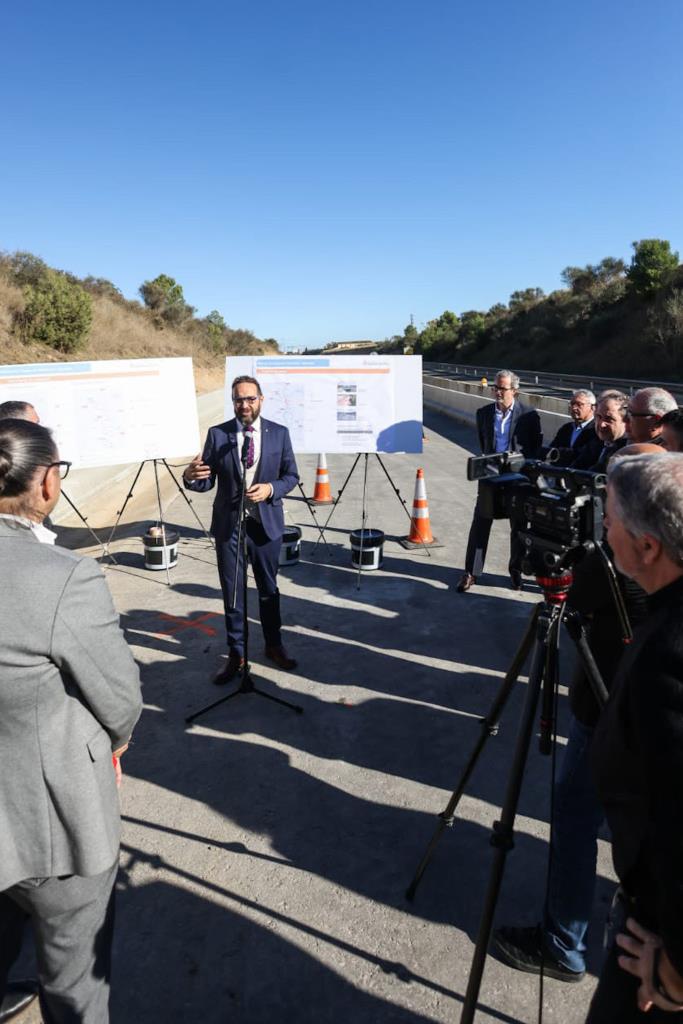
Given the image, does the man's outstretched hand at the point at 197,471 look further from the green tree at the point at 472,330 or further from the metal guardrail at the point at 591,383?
the green tree at the point at 472,330

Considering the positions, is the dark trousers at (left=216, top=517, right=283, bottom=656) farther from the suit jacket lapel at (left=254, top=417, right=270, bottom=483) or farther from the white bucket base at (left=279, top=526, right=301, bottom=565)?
the white bucket base at (left=279, top=526, right=301, bottom=565)

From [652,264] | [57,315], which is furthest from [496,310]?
[57,315]

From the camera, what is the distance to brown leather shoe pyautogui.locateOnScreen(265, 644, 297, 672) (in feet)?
15.1

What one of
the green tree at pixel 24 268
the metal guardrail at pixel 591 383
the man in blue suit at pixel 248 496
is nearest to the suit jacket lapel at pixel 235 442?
the man in blue suit at pixel 248 496

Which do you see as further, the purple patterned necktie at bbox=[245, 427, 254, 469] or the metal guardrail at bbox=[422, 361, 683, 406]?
the metal guardrail at bbox=[422, 361, 683, 406]

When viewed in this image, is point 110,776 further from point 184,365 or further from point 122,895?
point 184,365

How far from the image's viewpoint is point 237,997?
2197mm

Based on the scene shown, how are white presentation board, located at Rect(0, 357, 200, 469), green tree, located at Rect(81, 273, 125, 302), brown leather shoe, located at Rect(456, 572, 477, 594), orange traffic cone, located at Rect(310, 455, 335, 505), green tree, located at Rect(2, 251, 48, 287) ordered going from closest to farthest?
brown leather shoe, located at Rect(456, 572, 477, 594)
white presentation board, located at Rect(0, 357, 200, 469)
orange traffic cone, located at Rect(310, 455, 335, 505)
green tree, located at Rect(2, 251, 48, 287)
green tree, located at Rect(81, 273, 125, 302)

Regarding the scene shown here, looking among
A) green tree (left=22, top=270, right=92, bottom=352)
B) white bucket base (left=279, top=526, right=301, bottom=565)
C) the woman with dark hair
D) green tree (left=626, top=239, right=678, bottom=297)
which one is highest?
green tree (left=626, top=239, right=678, bottom=297)

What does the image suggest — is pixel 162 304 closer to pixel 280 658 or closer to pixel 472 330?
pixel 472 330

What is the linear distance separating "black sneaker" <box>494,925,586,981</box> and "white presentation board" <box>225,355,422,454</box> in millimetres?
5214

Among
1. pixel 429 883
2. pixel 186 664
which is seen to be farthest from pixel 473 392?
pixel 429 883

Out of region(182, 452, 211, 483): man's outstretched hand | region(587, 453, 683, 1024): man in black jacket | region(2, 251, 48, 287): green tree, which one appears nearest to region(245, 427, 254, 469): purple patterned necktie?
region(182, 452, 211, 483): man's outstretched hand

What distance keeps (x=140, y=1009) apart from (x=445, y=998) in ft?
3.46
